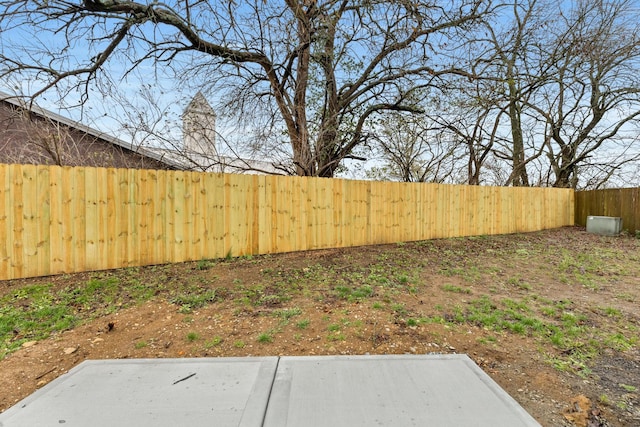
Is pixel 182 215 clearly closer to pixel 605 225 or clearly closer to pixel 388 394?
pixel 388 394

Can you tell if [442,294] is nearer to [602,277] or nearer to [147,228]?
[602,277]

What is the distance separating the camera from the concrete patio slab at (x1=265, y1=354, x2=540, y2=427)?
5.02ft

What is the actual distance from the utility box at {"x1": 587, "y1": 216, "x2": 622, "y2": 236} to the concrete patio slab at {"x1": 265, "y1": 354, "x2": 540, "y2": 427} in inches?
389

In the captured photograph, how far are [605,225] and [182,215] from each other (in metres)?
11.0

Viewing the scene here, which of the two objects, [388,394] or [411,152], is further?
[411,152]

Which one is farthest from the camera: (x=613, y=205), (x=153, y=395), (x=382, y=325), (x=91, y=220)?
(x=613, y=205)

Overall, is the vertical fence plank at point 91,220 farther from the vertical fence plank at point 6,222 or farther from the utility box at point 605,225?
the utility box at point 605,225

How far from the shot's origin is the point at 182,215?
4844 mm

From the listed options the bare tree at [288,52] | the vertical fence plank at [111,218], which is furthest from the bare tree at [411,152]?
the vertical fence plank at [111,218]

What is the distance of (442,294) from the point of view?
12.1ft

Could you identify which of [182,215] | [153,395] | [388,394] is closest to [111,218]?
[182,215]

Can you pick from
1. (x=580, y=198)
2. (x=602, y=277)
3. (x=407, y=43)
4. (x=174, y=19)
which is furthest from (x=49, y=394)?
(x=580, y=198)

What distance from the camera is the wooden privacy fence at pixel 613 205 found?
9086mm

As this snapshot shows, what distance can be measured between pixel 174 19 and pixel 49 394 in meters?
5.93
